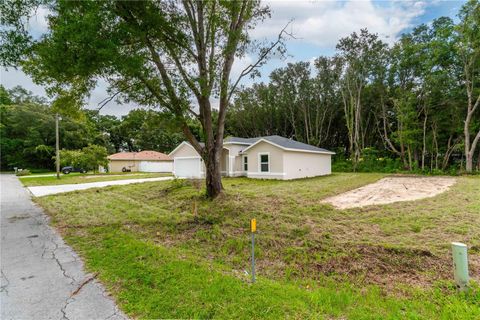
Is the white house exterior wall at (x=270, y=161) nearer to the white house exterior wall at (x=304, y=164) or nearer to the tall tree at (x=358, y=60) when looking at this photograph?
the white house exterior wall at (x=304, y=164)

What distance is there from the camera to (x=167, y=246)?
430 cm

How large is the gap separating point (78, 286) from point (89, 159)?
27.0m

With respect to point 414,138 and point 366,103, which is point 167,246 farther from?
point 366,103

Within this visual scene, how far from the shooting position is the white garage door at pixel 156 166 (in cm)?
3284

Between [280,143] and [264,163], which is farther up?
[280,143]

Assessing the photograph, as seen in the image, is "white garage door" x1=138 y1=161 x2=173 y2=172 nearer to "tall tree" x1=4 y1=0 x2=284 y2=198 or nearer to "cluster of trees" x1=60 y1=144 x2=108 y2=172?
"cluster of trees" x1=60 y1=144 x2=108 y2=172

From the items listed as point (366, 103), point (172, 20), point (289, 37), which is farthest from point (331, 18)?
point (366, 103)

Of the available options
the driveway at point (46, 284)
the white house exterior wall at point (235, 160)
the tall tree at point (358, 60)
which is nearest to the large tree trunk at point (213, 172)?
the driveway at point (46, 284)

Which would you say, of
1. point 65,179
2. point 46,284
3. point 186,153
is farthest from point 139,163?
point 46,284

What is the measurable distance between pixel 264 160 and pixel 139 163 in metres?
24.0

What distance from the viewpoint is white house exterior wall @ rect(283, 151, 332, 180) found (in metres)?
15.8

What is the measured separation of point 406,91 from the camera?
20953 mm

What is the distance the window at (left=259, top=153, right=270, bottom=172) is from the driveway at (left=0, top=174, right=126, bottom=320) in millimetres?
12583

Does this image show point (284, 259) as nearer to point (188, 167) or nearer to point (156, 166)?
point (188, 167)
